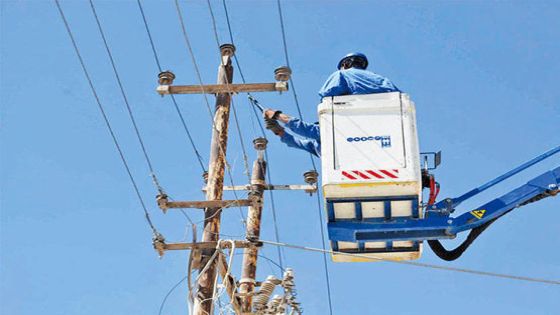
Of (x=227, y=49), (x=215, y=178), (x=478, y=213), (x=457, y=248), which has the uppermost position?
(x=227, y=49)

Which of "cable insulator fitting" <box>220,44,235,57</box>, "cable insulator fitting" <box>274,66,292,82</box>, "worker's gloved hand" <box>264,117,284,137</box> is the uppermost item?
"cable insulator fitting" <box>220,44,235,57</box>

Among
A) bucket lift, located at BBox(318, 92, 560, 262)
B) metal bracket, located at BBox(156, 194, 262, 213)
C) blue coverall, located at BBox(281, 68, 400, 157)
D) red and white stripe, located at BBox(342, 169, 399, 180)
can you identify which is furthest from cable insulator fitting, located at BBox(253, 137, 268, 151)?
red and white stripe, located at BBox(342, 169, 399, 180)

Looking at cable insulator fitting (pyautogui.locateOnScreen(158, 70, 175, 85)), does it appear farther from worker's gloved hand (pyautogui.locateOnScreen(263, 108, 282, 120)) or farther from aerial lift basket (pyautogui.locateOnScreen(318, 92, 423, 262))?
aerial lift basket (pyautogui.locateOnScreen(318, 92, 423, 262))

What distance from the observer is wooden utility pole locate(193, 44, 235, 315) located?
331 inches

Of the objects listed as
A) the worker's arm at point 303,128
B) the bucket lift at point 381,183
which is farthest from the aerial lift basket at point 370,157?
the worker's arm at point 303,128

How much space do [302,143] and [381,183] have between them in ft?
4.91

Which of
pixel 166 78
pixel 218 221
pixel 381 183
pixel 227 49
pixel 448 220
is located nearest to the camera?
pixel 381 183

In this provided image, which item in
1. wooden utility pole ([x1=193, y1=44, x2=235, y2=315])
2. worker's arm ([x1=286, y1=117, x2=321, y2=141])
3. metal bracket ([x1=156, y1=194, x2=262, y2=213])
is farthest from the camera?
metal bracket ([x1=156, y1=194, x2=262, y2=213])

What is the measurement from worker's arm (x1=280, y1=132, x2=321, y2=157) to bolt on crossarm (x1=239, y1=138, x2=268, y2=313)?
0.88 meters

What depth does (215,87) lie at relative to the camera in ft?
31.6

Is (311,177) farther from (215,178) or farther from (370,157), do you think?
(370,157)

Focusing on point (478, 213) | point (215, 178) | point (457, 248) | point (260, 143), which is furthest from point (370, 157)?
point (260, 143)

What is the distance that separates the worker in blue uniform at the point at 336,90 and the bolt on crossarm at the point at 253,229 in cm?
97

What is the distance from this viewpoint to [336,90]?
7.79 m
